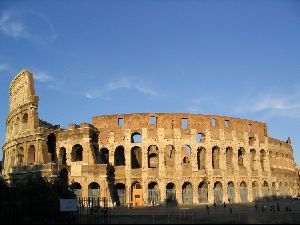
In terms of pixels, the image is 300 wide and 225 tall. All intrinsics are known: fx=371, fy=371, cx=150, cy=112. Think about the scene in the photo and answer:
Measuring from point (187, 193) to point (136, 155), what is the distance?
761 centimetres

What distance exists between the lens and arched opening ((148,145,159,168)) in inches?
1747

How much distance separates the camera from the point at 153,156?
152 feet

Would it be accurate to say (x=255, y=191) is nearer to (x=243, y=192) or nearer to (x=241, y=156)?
(x=243, y=192)

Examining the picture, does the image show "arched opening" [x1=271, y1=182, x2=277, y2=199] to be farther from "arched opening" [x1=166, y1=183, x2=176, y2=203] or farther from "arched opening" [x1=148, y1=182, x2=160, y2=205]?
"arched opening" [x1=148, y1=182, x2=160, y2=205]

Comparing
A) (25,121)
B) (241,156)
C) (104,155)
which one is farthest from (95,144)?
(241,156)

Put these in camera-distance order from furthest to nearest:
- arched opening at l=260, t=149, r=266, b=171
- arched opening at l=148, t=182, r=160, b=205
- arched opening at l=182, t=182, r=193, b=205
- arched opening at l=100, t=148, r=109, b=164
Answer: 1. arched opening at l=260, t=149, r=266, b=171
2. arched opening at l=100, t=148, r=109, b=164
3. arched opening at l=182, t=182, r=193, b=205
4. arched opening at l=148, t=182, r=160, b=205

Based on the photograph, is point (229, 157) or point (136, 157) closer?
point (136, 157)

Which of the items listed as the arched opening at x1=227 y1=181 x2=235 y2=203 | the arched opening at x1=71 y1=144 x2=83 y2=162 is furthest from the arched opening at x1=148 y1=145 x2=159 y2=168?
the arched opening at x1=227 y1=181 x2=235 y2=203

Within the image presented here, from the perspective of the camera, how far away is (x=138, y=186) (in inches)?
1580

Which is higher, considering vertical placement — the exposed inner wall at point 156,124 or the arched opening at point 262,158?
the exposed inner wall at point 156,124

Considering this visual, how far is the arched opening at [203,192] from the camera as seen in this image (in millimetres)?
41100

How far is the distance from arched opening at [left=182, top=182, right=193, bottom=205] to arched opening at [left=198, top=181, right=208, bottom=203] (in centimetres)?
119

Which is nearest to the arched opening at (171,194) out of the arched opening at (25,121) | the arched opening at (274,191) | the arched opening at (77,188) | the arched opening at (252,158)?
the arched opening at (77,188)

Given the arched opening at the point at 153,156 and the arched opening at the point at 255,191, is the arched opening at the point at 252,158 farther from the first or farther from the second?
the arched opening at the point at 153,156
